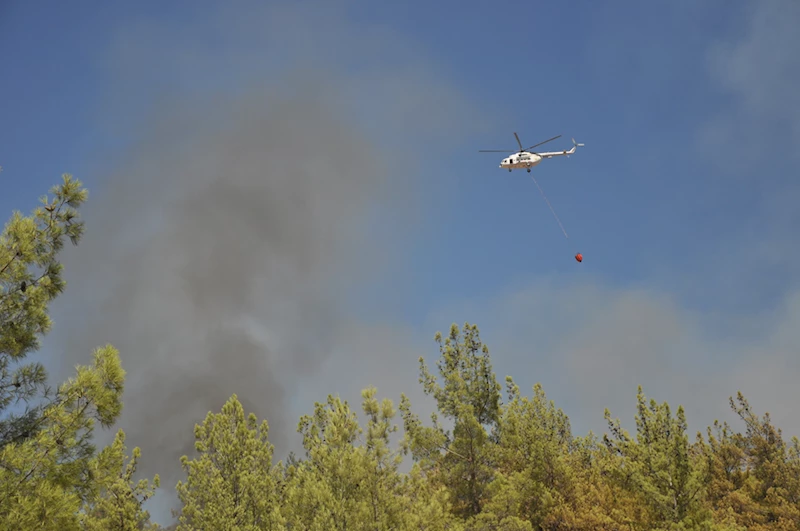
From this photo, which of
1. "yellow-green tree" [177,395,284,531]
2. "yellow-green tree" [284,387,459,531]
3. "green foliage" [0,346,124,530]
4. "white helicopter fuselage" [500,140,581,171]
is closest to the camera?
"green foliage" [0,346,124,530]

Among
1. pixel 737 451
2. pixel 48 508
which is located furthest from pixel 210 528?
pixel 737 451

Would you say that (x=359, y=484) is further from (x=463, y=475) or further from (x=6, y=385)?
(x=463, y=475)

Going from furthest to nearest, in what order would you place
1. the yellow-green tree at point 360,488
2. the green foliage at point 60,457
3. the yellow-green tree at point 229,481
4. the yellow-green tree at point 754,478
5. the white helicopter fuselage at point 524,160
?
the white helicopter fuselage at point 524,160
the yellow-green tree at point 754,478
the yellow-green tree at point 229,481
the yellow-green tree at point 360,488
the green foliage at point 60,457

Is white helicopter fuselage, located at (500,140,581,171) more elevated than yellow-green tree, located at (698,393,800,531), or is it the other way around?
white helicopter fuselage, located at (500,140,581,171)

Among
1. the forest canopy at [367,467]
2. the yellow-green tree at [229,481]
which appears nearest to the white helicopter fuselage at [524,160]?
the forest canopy at [367,467]

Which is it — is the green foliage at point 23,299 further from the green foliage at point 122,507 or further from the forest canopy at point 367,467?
the green foliage at point 122,507

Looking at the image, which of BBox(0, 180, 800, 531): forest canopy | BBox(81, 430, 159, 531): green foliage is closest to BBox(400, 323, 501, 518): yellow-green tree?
BBox(0, 180, 800, 531): forest canopy

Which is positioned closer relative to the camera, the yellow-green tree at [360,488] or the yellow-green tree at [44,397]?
the yellow-green tree at [44,397]

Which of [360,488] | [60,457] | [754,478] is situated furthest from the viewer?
[754,478]

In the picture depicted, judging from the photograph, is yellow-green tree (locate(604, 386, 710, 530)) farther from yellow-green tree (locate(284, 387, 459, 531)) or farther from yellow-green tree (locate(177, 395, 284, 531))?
yellow-green tree (locate(177, 395, 284, 531))

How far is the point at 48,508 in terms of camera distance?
9797 mm

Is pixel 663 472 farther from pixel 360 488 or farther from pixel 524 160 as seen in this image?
pixel 524 160

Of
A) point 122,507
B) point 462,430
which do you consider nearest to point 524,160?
point 462,430

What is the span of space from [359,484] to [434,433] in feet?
33.4
